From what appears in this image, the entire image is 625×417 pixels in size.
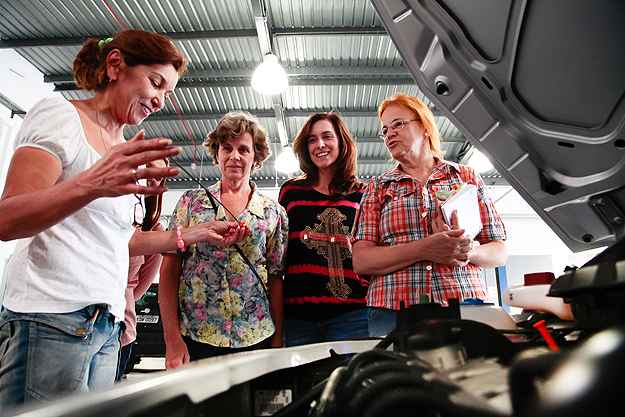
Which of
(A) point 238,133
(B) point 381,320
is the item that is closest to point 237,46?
(A) point 238,133

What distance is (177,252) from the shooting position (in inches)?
60.1

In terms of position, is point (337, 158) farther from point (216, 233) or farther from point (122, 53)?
point (122, 53)

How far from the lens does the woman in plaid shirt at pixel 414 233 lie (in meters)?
1.24

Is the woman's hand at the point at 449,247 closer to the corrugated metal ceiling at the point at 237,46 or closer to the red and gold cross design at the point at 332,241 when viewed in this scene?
the red and gold cross design at the point at 332,241

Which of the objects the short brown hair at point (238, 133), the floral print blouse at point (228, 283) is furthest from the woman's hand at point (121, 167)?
the short brown hair at point (238, 133)

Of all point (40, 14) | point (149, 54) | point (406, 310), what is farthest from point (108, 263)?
point (40, 14)

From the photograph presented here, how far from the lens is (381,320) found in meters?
1.29

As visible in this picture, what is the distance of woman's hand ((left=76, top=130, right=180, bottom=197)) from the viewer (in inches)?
31.3

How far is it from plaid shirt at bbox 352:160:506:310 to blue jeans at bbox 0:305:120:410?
2.51ft

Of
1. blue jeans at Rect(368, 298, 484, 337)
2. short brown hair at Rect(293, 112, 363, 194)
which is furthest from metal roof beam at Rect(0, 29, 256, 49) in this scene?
blue jeans at Rect(368, 298, 484, 337)

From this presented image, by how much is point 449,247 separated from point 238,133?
0.86 meters

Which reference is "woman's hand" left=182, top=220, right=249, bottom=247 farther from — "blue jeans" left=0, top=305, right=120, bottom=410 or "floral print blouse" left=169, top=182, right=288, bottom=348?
"blue jeans" left=0, top=305, right=120, bottom=410

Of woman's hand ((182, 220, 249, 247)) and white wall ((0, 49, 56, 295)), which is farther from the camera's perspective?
white wall ((0, 49, 56, 295))

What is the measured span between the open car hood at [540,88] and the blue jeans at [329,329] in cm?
69
